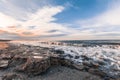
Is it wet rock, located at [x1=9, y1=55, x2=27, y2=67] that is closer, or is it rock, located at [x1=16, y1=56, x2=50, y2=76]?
rock, located at [x1=16, y1=56, x2=50, y2=76]

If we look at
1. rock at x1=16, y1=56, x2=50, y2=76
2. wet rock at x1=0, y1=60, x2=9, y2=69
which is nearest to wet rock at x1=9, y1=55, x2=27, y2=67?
wet rock at x1=0, y1=60, x2=9, y2=69

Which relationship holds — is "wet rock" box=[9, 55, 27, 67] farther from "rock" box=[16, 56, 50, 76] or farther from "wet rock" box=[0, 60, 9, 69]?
"rock" box=[16, 56, 50, 76]

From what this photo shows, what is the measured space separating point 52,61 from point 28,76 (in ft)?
6.23

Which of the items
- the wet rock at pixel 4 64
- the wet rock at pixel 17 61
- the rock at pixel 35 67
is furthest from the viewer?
the wet rock at pixel 17 61

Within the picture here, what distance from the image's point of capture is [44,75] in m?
7.20

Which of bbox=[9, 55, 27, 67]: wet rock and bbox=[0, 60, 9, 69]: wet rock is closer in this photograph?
bbox=[0, 60, 9, 69]: wet rock

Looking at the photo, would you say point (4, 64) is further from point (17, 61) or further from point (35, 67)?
point (35, 67)

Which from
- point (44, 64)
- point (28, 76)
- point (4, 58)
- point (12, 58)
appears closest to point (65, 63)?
point (44, 64)

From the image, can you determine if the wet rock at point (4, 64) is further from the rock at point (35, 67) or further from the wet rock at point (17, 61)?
the rock at point (35, 67)

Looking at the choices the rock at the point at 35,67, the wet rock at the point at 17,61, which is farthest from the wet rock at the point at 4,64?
the rock at the point at 35,67

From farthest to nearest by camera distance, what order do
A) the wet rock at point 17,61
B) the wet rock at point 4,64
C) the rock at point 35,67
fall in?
the wet rock at point 17,61, the wet rock at point 4,64, the rock at point 35,67

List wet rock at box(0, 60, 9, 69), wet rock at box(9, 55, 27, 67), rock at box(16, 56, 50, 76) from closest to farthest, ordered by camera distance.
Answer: rock at box(16, 56, 50, 76) < wet rock at box(0, 60, 9, 69) < wet rock at box(9, 55, 27, 67)

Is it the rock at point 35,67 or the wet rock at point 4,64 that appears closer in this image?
the rock at point 35,67

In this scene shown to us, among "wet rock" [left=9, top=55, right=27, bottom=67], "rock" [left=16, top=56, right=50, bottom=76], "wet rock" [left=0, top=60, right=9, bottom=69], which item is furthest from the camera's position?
"wet rock" [left=9, top=55, right=27, bottom=67]
